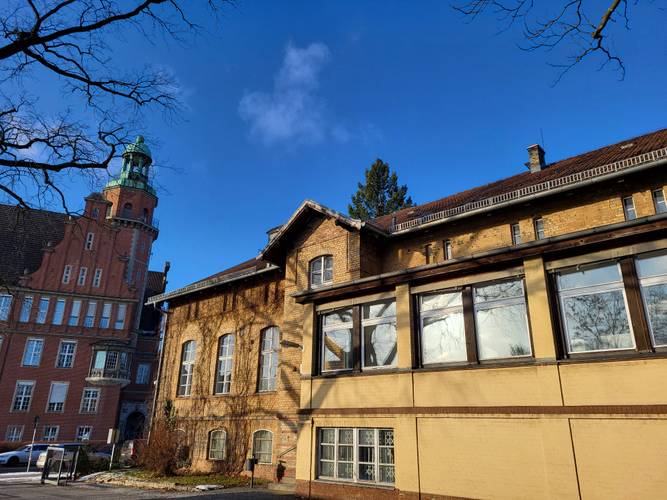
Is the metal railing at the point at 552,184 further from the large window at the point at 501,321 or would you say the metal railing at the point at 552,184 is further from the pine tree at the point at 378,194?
the pine tree at the point at 378,194

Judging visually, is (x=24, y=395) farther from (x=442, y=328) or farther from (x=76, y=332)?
(x=442, y=328)

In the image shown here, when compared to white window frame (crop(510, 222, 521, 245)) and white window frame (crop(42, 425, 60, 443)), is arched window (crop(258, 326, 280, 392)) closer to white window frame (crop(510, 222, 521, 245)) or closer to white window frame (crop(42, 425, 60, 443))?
white window frame (crop(510, 222, 521, 245))

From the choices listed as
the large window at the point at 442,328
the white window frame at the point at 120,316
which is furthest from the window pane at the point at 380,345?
the white window frame at the point at 120,316

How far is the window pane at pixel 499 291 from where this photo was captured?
970 centimetres

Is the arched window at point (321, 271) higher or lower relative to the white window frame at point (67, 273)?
lower

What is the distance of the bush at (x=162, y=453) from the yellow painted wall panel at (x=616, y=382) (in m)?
15.0

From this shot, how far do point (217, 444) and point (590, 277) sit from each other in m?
15.7

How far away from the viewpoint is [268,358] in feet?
61.7

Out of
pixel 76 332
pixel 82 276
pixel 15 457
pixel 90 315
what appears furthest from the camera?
pixel 82 276

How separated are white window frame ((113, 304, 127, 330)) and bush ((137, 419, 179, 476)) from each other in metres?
25.9

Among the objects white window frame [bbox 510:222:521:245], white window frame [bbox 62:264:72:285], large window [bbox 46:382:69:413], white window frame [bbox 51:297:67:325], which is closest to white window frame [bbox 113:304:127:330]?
white window frame [bbox 51:297:67:325]

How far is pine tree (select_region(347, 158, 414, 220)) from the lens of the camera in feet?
134

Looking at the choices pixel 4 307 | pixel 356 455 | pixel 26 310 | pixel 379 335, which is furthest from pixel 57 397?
pixel 379 335

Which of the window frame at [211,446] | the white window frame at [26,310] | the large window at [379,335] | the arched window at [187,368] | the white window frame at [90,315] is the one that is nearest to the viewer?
the large window at [379,335]
